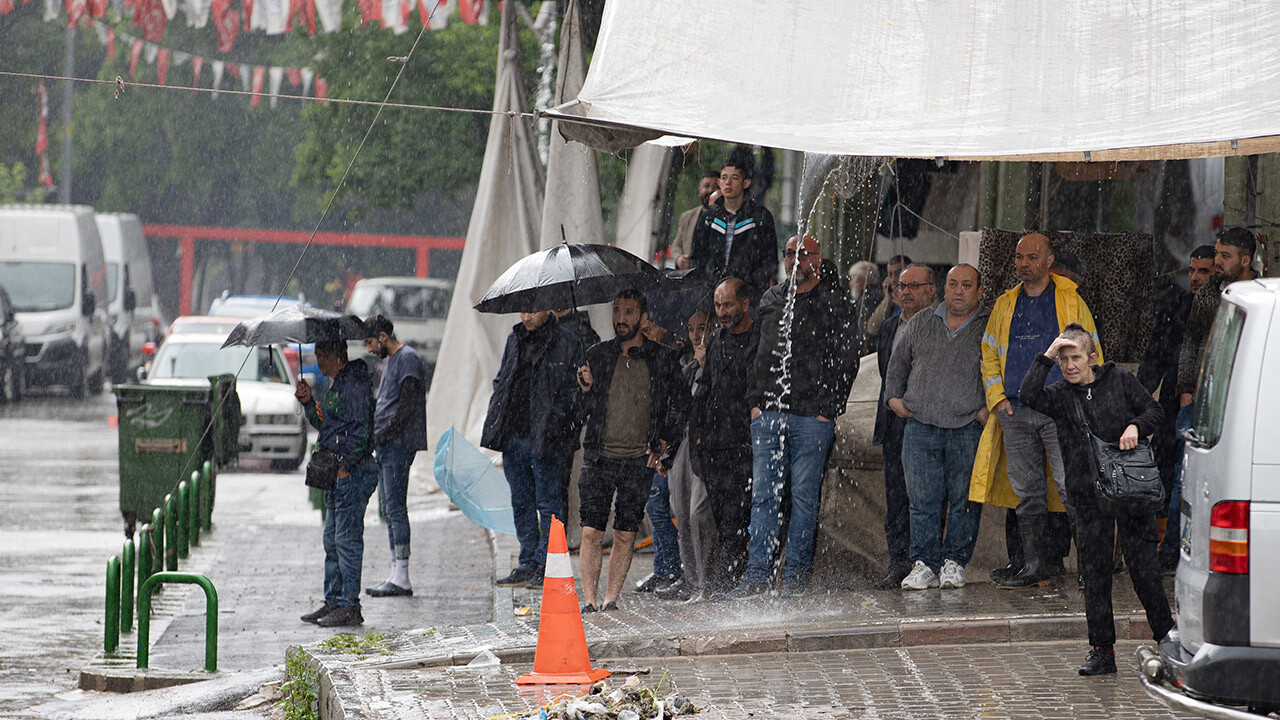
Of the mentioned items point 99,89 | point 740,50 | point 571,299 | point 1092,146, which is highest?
point 99,89

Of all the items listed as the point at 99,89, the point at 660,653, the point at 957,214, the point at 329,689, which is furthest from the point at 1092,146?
the point at 99,89

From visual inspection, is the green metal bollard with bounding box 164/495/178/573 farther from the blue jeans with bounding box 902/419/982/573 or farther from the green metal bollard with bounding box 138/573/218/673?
the blue jeans with bounding box 902/419/982/573

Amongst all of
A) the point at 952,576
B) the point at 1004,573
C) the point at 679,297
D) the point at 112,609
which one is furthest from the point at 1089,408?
the point at 112,609

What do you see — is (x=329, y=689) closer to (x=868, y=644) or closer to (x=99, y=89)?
(x=868, y=644)

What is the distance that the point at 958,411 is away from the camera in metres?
9.11

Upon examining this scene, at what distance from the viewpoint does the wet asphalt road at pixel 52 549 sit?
930 centimetres

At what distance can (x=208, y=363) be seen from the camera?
1969cm

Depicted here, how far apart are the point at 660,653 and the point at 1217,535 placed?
3345mm

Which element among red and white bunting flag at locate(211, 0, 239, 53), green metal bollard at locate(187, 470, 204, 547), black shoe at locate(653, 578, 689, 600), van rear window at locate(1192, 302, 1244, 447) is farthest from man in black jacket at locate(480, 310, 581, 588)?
red and white bunting flag at locate(211, 0, 239, 53)

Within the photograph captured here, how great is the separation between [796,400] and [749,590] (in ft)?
3.79

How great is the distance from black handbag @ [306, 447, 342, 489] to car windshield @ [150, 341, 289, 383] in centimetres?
986

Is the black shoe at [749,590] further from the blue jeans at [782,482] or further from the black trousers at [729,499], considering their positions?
the black trousers at [729,499]

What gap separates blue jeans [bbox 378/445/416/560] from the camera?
10.6 metres

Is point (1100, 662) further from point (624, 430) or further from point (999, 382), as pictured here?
point (624, 430)
